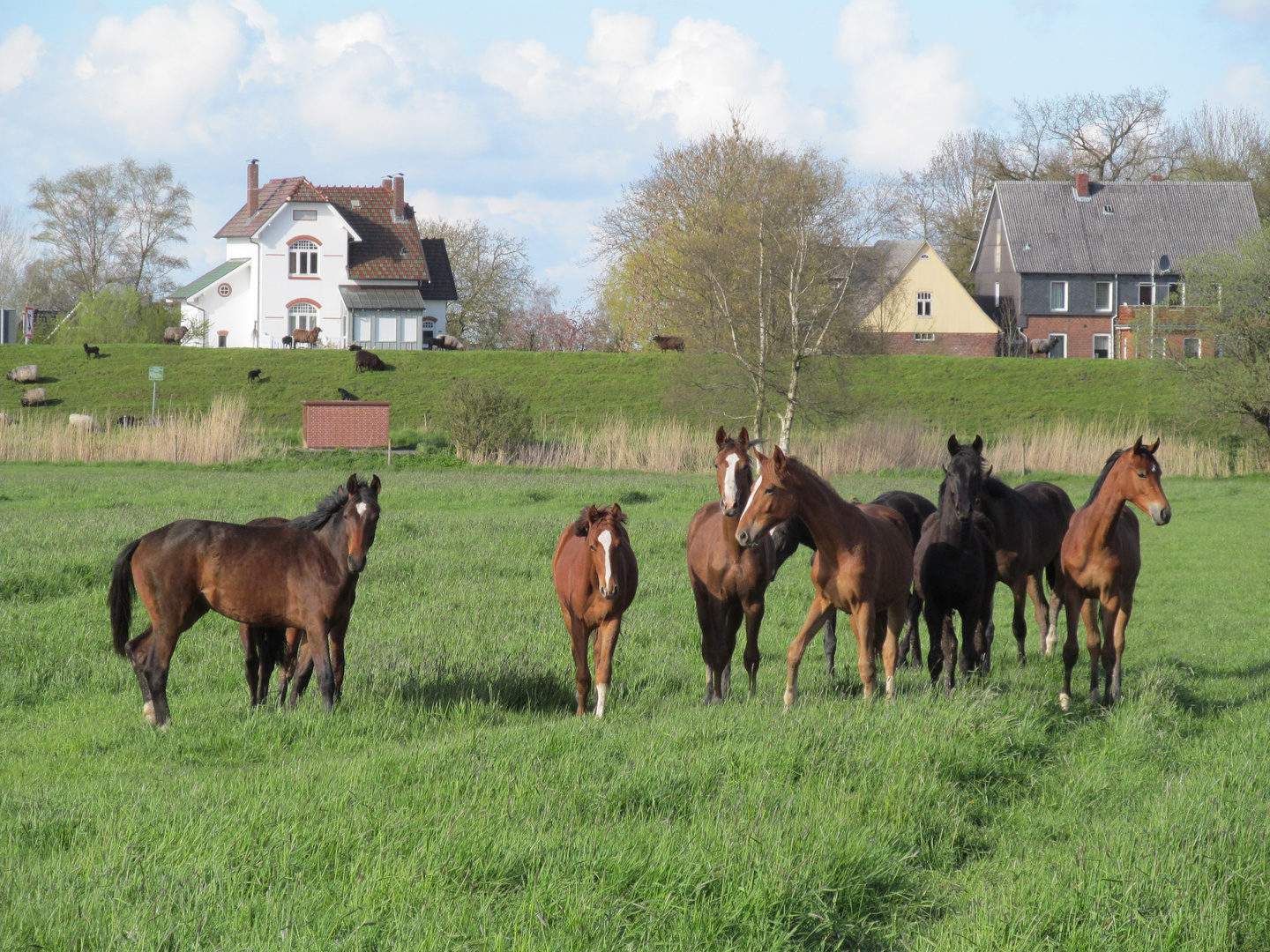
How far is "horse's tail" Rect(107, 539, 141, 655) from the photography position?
24.9ft

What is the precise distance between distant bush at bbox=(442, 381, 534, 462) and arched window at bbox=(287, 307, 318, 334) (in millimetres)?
33488

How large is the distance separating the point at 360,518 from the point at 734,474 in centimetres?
253

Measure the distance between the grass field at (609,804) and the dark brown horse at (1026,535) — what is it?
2.42ft

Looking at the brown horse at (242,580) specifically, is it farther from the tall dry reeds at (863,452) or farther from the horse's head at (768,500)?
the tall dry reeds at (863,452)

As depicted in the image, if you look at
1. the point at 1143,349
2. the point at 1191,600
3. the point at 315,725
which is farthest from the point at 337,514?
the point at 1143,349

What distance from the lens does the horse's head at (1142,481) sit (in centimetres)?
812

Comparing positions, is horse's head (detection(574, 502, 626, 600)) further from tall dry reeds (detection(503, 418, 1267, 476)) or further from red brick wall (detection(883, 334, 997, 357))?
red brick wall (detection(883, 334, 997, 357))

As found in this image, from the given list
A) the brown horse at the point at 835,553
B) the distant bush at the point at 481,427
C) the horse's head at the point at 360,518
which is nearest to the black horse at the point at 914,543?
the brown horse at the point at 835,553

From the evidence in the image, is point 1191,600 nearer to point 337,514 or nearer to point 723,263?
point 337,514

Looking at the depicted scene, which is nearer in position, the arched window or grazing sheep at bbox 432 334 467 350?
grazing sheep at bbox 432 334 467 350

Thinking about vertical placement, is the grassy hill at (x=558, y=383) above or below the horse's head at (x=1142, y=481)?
above

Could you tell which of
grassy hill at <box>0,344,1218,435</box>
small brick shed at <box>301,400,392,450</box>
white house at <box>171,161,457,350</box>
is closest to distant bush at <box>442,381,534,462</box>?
small brick shed at <box>301,400,392,450</box>

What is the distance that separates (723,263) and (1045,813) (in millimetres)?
28774

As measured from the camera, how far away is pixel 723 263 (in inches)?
1315
